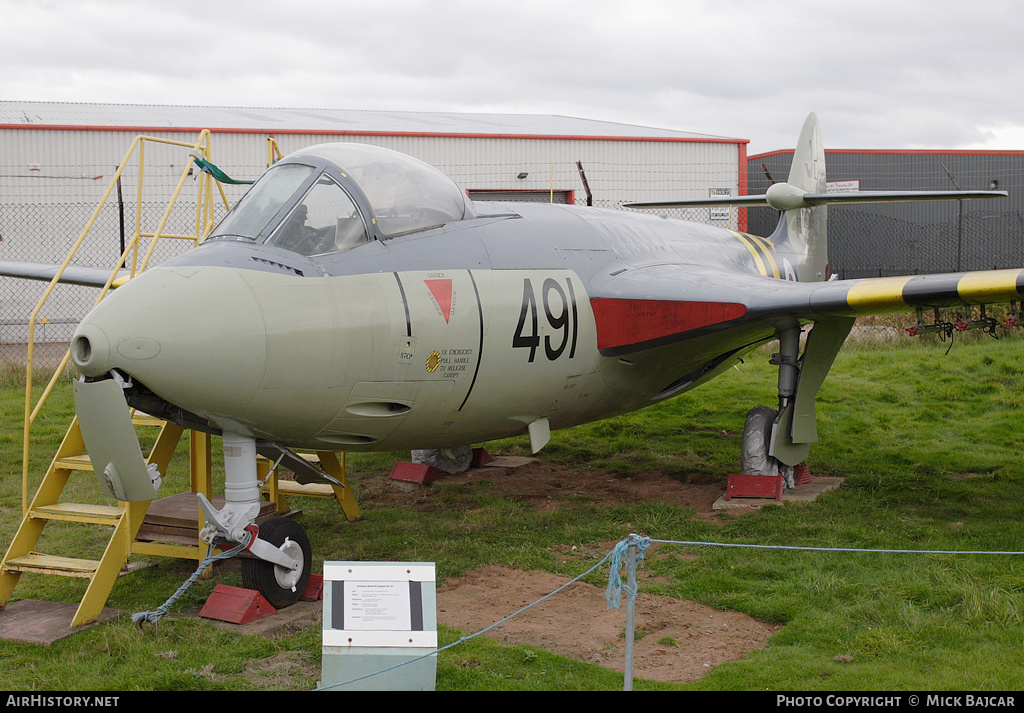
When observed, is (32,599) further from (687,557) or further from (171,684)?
(687,557)

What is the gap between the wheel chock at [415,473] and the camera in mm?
10570

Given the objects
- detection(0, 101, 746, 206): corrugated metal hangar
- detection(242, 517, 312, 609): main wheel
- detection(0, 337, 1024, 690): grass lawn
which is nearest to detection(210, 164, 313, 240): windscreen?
detection(242, 517, 312, 609): main wheel

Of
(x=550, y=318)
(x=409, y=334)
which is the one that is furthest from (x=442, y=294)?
(x=550, y=318)

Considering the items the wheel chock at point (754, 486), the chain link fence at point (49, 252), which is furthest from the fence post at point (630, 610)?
the chain link fence at point (49, 252)

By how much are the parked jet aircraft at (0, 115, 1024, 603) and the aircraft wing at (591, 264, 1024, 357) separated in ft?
0.06

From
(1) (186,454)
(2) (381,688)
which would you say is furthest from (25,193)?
(2) (381,688)

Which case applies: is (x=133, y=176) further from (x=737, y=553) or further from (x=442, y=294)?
(x=737, y=553)

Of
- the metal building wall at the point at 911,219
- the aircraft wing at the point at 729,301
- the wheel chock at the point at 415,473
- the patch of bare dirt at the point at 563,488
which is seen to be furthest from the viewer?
the metal building wall at the point at 911,219

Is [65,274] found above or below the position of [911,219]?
below

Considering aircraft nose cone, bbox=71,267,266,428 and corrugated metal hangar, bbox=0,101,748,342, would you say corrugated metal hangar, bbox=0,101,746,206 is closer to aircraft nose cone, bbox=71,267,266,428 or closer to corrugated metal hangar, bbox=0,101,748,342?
corrugated metal hangar, bbox=0,101,748,342

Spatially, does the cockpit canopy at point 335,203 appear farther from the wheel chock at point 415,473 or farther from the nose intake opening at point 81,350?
the wheel chock at point 415,473

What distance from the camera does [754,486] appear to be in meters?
9.38

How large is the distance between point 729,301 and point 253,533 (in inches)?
174

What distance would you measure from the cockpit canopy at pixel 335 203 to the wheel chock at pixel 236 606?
237 centimetres
